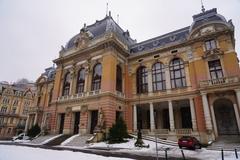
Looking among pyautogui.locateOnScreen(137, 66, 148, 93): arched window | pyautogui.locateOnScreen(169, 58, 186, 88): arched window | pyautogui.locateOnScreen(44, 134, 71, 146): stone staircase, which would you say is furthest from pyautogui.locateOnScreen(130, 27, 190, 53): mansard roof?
pyautogui.locateOnScreen(44, 134, 71, 146): stone staircase

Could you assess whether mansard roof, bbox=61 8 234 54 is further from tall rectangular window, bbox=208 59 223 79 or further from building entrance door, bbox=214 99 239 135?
building entrance door, bbox=214 99 239 135

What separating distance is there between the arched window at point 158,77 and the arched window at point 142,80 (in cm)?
148

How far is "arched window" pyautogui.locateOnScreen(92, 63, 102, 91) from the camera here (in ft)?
89.3

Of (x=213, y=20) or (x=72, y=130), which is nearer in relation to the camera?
(x=213, y=20)

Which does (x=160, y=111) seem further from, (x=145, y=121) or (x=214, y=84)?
(x=214, y=84)

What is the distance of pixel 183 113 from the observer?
26.4 metres

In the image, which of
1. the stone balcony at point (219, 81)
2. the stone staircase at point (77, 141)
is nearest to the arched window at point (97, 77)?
the stone staircase at point (77, 141)

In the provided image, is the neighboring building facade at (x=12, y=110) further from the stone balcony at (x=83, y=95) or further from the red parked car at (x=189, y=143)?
the red parked car at (x=189, y=143)

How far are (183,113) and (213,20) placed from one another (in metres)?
14.6

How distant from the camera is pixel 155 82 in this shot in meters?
27.4

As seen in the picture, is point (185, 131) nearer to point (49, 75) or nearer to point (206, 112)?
point (206, 112)

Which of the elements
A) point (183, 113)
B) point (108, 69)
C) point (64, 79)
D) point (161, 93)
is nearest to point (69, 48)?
point (64, 79)

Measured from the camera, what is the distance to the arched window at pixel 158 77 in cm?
2670

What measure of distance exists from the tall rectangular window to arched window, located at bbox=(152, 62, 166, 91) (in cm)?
680
